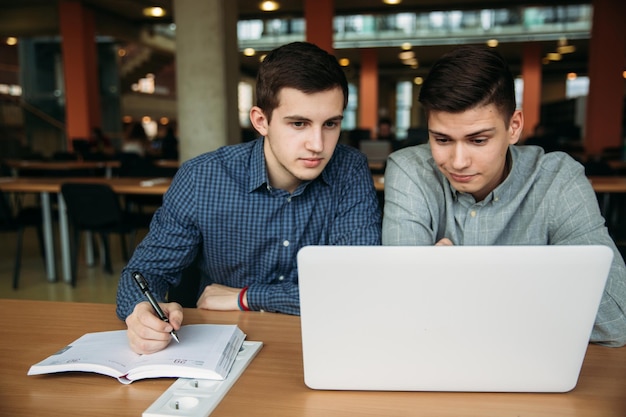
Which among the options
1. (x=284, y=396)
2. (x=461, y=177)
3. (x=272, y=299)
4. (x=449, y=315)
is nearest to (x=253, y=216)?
(x=272, y=299)

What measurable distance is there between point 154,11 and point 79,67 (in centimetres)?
165

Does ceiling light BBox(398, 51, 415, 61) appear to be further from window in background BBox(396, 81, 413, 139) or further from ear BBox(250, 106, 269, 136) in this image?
ear BBox(250, 106, 269, 136)

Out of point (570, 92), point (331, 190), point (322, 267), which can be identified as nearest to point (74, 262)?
point (331, 190)

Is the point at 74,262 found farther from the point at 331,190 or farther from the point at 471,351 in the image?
the point at 471,351

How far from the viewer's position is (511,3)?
8711 mm

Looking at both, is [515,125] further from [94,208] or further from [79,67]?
[79,67]

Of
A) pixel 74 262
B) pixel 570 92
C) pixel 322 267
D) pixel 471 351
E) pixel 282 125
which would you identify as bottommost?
pixel 74 262

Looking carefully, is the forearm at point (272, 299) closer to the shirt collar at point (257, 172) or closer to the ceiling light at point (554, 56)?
the shirt collar at point (257, 172)

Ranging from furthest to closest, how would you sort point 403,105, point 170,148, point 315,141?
1. point 403,105
2. point 170,148
3. point 315,141

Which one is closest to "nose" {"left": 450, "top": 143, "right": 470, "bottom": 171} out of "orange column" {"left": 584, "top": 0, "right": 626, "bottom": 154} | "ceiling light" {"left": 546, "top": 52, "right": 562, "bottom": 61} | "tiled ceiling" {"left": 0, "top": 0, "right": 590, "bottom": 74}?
"tiled ceiling" {"left": 0, "top": 0, "right": 590, "bottom": 74}

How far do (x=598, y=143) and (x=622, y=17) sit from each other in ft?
5.99

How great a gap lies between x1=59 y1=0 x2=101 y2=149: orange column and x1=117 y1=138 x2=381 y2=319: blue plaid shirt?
8790 mm

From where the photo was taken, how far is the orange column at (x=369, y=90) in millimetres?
14008

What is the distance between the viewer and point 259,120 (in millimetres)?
1476
